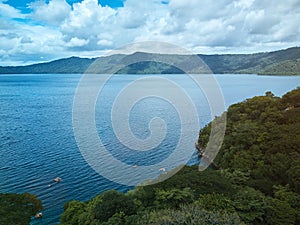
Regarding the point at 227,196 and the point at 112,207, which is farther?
the point at 227,196

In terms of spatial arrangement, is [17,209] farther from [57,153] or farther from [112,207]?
[57,153]

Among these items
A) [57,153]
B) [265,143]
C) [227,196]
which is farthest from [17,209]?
[265,143]

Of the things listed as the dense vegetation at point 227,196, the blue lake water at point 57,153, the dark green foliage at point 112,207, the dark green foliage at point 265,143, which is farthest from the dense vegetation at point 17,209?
the dark green foliage at point 265,143

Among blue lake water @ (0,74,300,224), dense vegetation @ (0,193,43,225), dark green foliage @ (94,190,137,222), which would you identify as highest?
dark green foliage @ (94,190,137,222)

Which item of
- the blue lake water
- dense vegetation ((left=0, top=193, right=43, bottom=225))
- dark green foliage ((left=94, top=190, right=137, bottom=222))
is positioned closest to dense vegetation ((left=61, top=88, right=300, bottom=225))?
dark green foliage ((left=94, top=190, right=137, bottom=222))

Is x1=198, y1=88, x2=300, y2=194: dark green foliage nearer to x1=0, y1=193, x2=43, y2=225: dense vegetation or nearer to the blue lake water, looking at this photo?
the blue lake water

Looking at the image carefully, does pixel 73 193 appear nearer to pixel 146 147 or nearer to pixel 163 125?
pixel 146 147

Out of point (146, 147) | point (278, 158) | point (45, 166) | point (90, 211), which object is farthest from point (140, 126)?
point (90, 211)
